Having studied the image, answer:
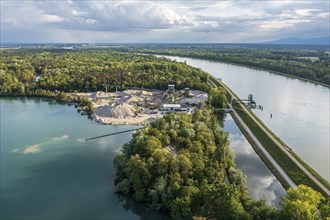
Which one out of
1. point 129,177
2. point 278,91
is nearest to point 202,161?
point 129,177

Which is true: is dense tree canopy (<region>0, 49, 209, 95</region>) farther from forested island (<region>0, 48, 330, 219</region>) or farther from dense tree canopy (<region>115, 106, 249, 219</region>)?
dense tree canopy (<region>115, 106, 249, 219</region>)

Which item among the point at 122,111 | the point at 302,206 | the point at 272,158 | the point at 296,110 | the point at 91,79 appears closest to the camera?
the point at 302,206

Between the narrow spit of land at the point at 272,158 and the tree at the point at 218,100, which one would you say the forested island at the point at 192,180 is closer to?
the narrow spit of land at the point at 272,158

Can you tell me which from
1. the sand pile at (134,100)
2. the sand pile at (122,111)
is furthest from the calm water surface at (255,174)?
the sand pile at (134,100)

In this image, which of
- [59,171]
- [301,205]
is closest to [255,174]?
[301,205]

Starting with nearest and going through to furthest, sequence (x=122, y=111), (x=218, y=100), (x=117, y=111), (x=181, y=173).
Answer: (x=181, y=173)
(x=117, y=111)
(x=122, y=111)
(x=218, y=100)

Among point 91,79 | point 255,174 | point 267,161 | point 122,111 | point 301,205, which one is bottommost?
point 255,174

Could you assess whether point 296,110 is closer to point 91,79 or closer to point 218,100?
point 218,100
